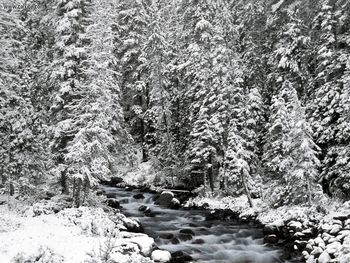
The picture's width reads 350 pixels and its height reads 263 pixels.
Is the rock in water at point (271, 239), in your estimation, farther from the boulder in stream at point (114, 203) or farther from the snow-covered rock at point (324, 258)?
the boulder in stream at point (114, 203)

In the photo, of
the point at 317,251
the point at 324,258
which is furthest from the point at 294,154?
the point at 324,258

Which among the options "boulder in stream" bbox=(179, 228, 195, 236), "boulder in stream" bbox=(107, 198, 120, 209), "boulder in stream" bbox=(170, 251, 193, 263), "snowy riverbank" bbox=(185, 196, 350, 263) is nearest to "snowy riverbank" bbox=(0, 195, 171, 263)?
"boulder in stream" bbox=(170, 251, 193, 263)

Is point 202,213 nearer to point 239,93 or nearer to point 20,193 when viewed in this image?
point 239,93

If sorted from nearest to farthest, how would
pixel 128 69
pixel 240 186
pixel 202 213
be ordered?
pixel 202 213
pixel 240 186
pixel 128 69

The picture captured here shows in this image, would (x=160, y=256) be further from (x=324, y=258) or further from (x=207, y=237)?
(x=324, y=258)

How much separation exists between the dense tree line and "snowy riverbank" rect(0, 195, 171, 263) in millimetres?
2159

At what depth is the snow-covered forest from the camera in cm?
1980

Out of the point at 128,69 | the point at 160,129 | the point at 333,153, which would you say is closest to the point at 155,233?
the point at 333,153

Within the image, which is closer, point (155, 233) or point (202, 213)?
point (155, 233)

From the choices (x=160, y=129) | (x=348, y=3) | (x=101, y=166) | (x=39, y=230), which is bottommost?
(x=39, y=230)

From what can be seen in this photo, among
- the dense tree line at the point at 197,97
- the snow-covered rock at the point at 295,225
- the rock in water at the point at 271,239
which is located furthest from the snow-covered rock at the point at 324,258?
the dense tree line at the point at 197,97

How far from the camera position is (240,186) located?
29.6 meters

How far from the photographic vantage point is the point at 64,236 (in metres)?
16.0

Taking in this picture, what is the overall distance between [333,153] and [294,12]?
1174 centimetres
